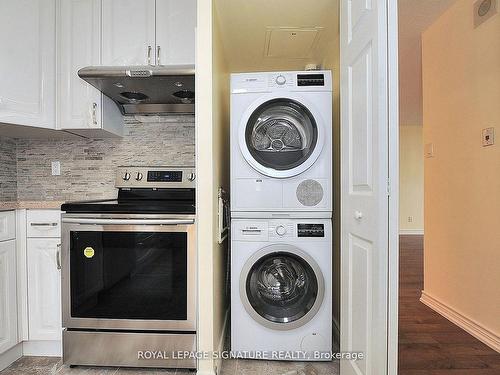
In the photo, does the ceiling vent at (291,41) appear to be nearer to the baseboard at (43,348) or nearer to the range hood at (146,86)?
the range hood at (146,86)

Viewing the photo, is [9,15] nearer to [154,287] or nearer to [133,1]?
[133,1]

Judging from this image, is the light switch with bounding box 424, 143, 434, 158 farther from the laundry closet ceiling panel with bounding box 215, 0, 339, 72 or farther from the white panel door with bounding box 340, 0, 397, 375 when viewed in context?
the laundry closet ceiling panel with bounding box 215, 0, 339, 72

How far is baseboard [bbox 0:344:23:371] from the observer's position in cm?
186

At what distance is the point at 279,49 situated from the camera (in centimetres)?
266

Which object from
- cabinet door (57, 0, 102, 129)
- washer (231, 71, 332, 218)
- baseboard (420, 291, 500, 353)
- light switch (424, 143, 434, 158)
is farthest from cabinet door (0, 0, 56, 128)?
baseboard (420, 291, 500, 353)

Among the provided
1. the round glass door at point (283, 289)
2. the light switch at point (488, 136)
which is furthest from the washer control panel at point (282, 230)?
the light switch at point (488, 136)

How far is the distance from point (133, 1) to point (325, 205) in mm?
1897

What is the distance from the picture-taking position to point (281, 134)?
2010mm

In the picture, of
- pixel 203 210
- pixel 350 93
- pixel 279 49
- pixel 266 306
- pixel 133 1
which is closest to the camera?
pixel 350 93

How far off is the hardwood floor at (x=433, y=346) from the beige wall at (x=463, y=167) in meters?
0.11

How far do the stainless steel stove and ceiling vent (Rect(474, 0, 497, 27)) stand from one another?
6.42 feet

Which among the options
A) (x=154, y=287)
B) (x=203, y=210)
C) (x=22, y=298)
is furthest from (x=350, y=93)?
(x=22, y=298)

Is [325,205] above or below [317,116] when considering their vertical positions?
below

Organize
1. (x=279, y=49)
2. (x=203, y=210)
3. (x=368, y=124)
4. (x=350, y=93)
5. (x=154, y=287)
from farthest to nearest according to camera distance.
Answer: (x=279, y=49), (x=154, y=287), (x=203, y=210), (x=350, y=93), (x=368, y=124)
